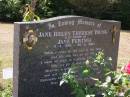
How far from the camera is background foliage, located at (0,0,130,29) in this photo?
1816 cm

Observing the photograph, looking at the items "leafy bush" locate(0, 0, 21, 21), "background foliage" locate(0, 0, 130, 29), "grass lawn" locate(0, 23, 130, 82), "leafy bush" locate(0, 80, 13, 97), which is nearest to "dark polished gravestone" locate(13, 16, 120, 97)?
"leafy bush" locate(0, 80, 13, 97)

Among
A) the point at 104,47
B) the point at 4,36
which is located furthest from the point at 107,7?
the point at 104,47

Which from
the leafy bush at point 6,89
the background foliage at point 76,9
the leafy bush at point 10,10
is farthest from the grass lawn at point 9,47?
the background foliage at point 76,9

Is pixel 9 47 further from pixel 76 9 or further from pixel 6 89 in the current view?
pixel 76 9

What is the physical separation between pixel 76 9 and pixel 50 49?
494 inches

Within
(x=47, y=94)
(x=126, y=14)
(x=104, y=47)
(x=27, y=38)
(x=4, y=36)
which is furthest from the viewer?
(x=126, y=14)

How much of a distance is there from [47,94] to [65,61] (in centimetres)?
53

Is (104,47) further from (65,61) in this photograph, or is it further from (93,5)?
(93,5)

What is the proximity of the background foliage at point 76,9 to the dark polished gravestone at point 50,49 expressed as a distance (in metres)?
11.3

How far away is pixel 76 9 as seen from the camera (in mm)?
18719

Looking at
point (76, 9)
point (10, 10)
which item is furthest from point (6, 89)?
point (76, 9)

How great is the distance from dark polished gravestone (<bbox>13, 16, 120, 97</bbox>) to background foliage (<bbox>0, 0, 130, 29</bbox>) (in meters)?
11.3

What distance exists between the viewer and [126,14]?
18.1 m

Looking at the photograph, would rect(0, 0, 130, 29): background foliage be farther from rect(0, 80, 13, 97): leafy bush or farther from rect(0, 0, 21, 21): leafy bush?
rect(0, 80, 13, 97): leafy bush
